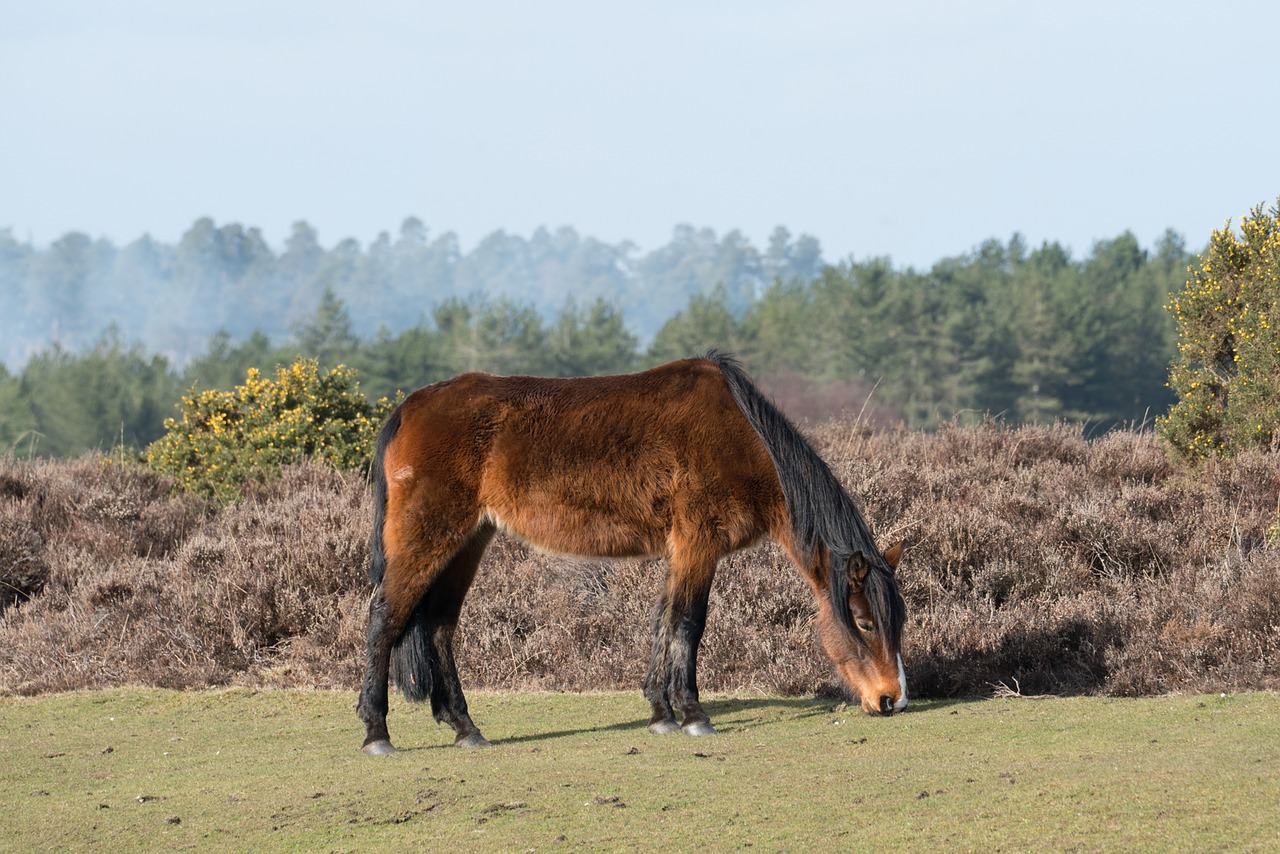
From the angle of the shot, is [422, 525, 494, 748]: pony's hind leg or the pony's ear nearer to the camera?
the pony's ear

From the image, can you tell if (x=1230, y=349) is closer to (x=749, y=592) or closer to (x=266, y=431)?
(x=749, y=592)

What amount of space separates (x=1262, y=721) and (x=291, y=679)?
670cm

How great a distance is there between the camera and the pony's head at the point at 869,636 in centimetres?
722

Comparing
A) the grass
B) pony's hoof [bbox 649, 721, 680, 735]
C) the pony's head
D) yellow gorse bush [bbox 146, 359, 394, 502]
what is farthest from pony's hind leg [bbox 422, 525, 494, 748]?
yellow gorse bush [bbox 146, 359, 394, 502]

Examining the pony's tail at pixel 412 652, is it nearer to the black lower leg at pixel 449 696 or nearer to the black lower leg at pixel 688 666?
the black lower leg at pixel 449 696

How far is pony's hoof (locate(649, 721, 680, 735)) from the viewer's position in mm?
7383

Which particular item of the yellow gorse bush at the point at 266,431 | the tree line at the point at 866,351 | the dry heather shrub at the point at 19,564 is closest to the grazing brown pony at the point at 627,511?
the dry heather shrub at the point at 19,564

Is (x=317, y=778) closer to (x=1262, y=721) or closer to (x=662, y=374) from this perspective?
(x=662, y=374)

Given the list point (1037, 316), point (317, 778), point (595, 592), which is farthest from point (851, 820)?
point (1037, 316)

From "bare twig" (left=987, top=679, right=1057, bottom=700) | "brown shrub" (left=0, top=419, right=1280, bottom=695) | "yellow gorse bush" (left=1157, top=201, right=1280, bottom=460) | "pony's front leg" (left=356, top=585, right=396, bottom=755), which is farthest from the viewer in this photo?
"yellow gorse bush" (left=1157, top=201, right=1280, bottom=460)

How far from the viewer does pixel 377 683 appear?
7.24 m

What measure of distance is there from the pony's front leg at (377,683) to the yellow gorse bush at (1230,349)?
907 cm

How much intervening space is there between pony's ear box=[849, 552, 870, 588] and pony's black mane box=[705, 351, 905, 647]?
0.05 ft

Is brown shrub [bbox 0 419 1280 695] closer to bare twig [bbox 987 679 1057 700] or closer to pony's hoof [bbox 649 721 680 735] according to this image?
bare twig [bbox 987 679 1057 700]
